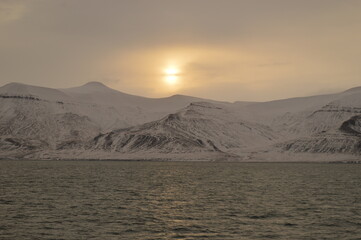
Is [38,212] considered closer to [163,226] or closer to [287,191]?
[163,226]

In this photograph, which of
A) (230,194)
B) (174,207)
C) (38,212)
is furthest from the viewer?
(230,194)

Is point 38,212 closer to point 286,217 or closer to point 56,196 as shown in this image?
point 56,196

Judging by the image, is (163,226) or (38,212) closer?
(163,226)

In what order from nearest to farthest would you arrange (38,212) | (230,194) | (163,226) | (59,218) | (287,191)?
(163,226) < (59,218) < (38,212) < (230,194) < (287,191)

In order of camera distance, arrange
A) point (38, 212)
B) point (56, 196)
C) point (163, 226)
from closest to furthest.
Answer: point (163, 226), point (38, 212), point (56, 196)

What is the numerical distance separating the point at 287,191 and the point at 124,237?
151ft

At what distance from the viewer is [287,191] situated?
7994 centimetres

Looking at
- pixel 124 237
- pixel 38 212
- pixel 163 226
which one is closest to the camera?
pixel 124 237

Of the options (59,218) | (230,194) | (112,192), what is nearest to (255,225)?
(59,218)

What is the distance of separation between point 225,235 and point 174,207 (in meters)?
18.5

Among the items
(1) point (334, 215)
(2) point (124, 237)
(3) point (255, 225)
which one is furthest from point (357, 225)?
(2) point (124, 237)

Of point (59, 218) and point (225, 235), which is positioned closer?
point (225, 235)

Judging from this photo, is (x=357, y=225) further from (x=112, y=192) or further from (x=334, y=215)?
(x=112, y=192)

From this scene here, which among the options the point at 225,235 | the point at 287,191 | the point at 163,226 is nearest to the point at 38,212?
the point at 163,226
